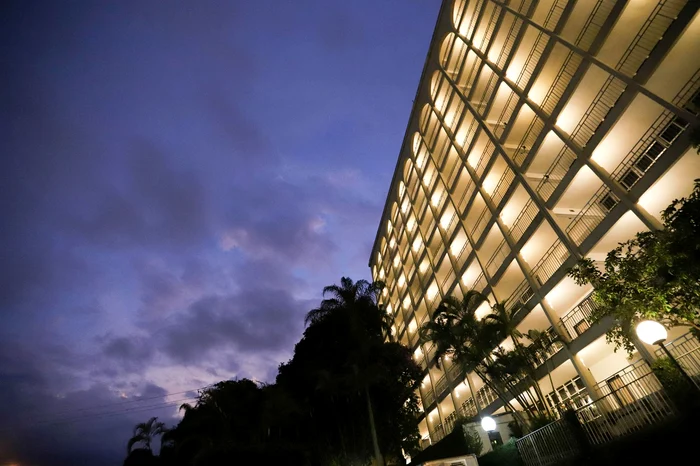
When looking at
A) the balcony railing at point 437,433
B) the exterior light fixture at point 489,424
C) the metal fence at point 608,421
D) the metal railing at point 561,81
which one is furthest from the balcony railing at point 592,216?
the balcony railing at point 437,433

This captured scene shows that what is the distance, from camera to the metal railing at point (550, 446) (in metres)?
11.2

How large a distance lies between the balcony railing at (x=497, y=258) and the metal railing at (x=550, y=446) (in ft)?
40.9

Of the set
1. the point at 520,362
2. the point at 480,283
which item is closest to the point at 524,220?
the point at 480,283

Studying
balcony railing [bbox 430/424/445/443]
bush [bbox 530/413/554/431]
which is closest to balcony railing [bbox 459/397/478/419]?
balcony railing [bbox 430/424/445/443]

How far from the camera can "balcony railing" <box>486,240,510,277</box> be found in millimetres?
24231

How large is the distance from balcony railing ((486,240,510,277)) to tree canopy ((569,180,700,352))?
12766 millimetres

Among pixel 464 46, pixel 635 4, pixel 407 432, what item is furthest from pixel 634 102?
pixel 407 432

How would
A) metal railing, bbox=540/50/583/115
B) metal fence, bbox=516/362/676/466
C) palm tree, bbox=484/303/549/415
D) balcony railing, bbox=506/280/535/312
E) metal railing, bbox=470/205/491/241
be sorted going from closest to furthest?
metal fence, bbox=516/362/676/466 < palm tree, bbox=484/303/549/415 < metal railing, bbox=540/50/583/115 < balcony railing, bbox=506/280/535/312 < metal railing, bbox=470/205/491/241

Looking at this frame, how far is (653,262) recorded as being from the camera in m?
9.66

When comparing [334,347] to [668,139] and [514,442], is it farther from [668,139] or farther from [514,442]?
[668,139]

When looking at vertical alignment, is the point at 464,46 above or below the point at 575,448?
above

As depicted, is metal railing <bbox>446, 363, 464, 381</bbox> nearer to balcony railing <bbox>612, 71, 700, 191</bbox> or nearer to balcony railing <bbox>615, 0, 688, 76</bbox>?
balcony railing <bbox>612, 71, 700, 191</bbox>

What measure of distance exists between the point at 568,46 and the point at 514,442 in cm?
1961

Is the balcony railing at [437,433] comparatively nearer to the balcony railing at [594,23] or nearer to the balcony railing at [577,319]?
the balcony railing at [577,319]
